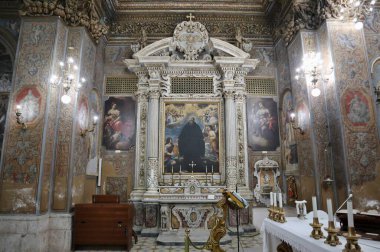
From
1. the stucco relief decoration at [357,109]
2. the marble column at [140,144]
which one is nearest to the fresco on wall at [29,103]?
the marble column at [140,144]

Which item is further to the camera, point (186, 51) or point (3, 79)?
point (186, 51)

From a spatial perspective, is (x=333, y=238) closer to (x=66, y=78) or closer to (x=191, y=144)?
(x=66, y=78)

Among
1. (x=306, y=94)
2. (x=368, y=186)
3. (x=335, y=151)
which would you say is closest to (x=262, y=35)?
A: (x=306, y=94)

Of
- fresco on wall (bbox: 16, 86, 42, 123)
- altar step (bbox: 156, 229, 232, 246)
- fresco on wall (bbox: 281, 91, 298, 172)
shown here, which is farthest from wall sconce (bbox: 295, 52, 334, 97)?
fresco on wall (bbox: 16, 86, 42, 123)

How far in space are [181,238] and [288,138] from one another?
4.81 meters

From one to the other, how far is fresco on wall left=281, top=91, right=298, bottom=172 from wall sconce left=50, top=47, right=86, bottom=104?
646cm

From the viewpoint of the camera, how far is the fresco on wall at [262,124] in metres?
9.95

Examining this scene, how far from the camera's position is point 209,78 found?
33.2 ft

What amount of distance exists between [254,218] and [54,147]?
259 inches

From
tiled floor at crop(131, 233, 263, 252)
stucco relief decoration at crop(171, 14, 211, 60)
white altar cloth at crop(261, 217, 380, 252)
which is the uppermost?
stucco relief decoration at crop(171, 14, 211, 60)

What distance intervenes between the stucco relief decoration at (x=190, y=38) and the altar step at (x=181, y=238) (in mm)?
5834

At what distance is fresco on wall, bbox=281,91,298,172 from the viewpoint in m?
8.90

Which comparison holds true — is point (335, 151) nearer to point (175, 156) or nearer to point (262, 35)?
point (175, 156)

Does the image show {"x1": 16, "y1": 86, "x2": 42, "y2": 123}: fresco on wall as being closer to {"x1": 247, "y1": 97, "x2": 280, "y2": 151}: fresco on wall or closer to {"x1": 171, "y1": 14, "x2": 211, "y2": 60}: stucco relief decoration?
{"x1": 171, "y1": 14, "x2": 211, "y2": 60}: stucco relief decoration
